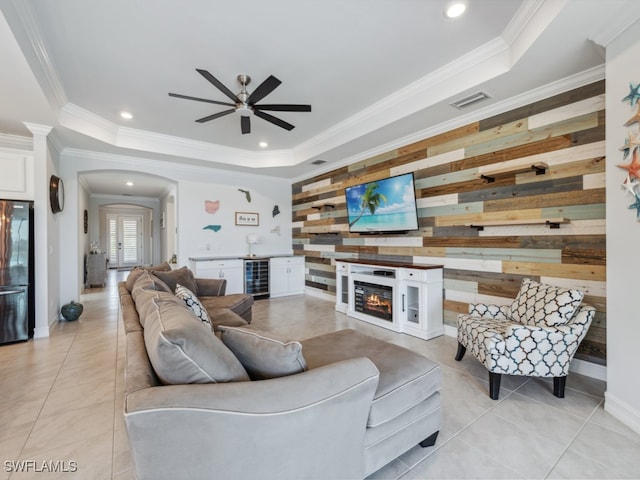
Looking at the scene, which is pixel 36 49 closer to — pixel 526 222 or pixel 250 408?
pixel 250 408

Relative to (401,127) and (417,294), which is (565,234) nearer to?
(417,294)

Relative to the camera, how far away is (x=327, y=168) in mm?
5680

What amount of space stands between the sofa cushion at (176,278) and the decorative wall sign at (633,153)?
3930mm

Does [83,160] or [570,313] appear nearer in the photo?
[570,313]

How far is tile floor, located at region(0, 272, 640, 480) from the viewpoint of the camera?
1584mm

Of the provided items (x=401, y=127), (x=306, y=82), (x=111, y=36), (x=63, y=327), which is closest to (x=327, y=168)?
(x=401, y=127)

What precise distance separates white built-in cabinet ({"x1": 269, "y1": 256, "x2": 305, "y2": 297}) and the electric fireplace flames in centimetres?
199

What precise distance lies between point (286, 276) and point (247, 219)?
1433 millimetres

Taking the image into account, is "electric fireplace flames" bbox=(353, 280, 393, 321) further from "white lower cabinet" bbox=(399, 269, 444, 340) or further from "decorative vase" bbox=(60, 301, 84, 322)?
"decorative vase" bbox=(60, 301, 84, 322)

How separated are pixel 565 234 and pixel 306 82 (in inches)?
Result: 115

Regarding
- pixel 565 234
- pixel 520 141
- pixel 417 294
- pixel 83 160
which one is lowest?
pixel 417 294

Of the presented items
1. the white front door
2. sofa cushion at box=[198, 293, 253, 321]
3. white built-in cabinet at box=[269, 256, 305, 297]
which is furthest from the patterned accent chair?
the white front door

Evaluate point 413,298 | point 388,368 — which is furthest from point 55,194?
point 413,298

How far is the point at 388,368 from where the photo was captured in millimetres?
1658
